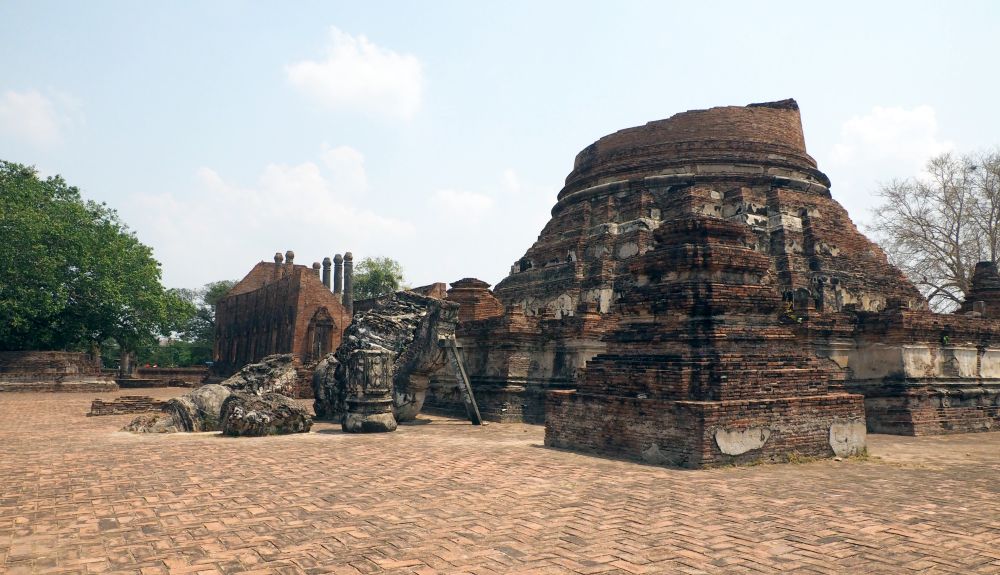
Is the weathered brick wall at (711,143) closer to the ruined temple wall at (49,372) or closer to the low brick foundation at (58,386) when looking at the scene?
the low brick foundation at (58,386)

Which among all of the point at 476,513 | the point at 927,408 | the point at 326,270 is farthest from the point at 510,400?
the point at 326,270

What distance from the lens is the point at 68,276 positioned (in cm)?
2397

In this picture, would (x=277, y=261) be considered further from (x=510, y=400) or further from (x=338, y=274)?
(x=510, y=400)

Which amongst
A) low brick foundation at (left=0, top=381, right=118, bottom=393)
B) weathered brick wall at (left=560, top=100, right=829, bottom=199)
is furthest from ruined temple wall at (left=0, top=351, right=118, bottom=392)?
weathered brick wall at (left=560, top=100, right=829, bottom=199)

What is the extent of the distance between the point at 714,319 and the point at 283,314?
3028cm

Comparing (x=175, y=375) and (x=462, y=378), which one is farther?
(x=175, y=375)

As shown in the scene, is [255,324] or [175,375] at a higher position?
[255,324]

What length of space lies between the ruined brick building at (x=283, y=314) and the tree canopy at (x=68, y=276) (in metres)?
6.07

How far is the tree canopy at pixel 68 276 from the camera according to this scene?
22328 millimetres

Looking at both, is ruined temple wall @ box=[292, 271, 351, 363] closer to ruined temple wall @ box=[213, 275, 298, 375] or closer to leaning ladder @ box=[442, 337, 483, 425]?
ruined temple wall @ box=[213, 275, 298, 375]

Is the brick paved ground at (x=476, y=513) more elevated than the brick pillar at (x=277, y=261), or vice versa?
the brick pillar at (x=277, y=261)

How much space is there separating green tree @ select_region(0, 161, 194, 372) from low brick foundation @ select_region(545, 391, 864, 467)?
22.6 metres

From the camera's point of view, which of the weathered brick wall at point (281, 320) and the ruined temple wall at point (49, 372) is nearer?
the ruined temple wall at point (49, 372)

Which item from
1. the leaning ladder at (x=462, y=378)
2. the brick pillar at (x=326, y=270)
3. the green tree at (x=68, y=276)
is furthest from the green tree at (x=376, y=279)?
the leaning ladder at (x=462, y=378)
